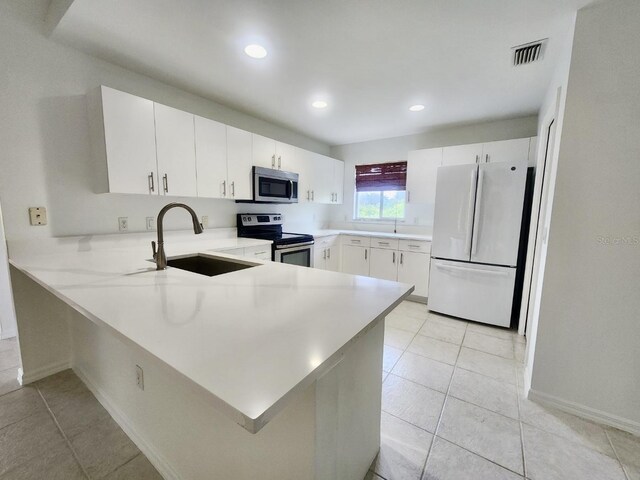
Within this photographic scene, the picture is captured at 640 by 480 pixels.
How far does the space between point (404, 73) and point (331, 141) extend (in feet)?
7.97

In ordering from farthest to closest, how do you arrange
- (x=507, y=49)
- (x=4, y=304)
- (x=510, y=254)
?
(x=510, y=254) → (x=4, y=304) → (x=507, y=49)

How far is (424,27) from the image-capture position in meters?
1.64

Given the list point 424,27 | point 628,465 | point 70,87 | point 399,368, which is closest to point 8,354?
point 70,87

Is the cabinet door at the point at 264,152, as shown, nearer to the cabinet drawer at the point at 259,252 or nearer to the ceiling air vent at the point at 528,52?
the cabinet drawer at the point at 259,252

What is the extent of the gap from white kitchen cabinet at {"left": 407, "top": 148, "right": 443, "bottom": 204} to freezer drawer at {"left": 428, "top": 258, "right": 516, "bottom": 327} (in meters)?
0.99

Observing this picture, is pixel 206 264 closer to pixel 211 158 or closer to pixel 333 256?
pixel 211 158

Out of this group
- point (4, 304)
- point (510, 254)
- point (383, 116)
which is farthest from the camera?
point (383, 116)

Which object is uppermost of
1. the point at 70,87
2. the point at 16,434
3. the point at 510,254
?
the point at 70,87

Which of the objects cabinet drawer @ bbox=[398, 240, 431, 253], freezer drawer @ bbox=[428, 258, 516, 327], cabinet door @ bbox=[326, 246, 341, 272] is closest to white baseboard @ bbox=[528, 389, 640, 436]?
freezer drawer @ bbox=[428, 258, 516, 327]

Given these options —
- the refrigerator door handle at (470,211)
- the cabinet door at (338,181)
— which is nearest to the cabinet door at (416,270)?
the refrigerator door handle at (470,211)

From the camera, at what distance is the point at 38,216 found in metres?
1.86

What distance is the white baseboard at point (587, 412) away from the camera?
1545 mm

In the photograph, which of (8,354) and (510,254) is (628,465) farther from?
(8,354)

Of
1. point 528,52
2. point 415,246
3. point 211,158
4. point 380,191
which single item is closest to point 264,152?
Result: point 211,158
